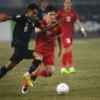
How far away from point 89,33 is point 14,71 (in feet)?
65.7

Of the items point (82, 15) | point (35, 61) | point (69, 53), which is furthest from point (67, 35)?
point (82, 15)

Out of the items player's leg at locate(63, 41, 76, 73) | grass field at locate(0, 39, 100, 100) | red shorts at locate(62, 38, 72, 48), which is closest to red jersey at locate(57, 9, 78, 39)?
red shorts at locate(62, 38, 72, 48)

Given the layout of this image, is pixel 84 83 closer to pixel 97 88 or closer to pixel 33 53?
pixel 97 88

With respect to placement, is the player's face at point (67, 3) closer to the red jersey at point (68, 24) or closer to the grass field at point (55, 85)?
the red jersey at point (68, 24)

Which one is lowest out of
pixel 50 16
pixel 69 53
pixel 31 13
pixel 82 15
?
pixel 82 15

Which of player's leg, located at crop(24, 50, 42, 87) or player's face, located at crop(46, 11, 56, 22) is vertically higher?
player's face, located at crop(46, 11, 56, 22)

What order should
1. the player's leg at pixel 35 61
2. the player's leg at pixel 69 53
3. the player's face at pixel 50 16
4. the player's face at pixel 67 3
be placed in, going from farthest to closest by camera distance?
1. the player's leg at pixel 69 53
2. the player's face at pixel 67 3
3. the player's face at pixel 50 16
4. the player's leg at pixel 35 61

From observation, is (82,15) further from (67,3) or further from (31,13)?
(31,13)

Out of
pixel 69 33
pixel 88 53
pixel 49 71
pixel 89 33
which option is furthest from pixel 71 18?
pixel 89 33

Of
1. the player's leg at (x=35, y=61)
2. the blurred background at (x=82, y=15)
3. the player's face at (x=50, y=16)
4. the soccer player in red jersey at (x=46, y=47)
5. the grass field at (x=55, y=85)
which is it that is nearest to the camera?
the grass field at (x=55, y=85)

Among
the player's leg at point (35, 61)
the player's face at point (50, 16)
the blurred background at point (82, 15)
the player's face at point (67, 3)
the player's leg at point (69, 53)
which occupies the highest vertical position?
the player's face at point (50, 16)

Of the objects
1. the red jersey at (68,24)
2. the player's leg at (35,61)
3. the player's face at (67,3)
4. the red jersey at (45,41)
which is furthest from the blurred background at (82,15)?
the player's leg at (35,61)

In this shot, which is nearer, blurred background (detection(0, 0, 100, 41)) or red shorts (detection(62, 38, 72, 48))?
red shorts (detection(62, 38, 72, 48))

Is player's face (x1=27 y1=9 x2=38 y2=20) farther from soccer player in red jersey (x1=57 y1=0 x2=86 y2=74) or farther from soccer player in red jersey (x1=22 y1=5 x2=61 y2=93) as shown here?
Result: soccer player in red jersey (x1=57 y1=0 x2=86 y2=74)
